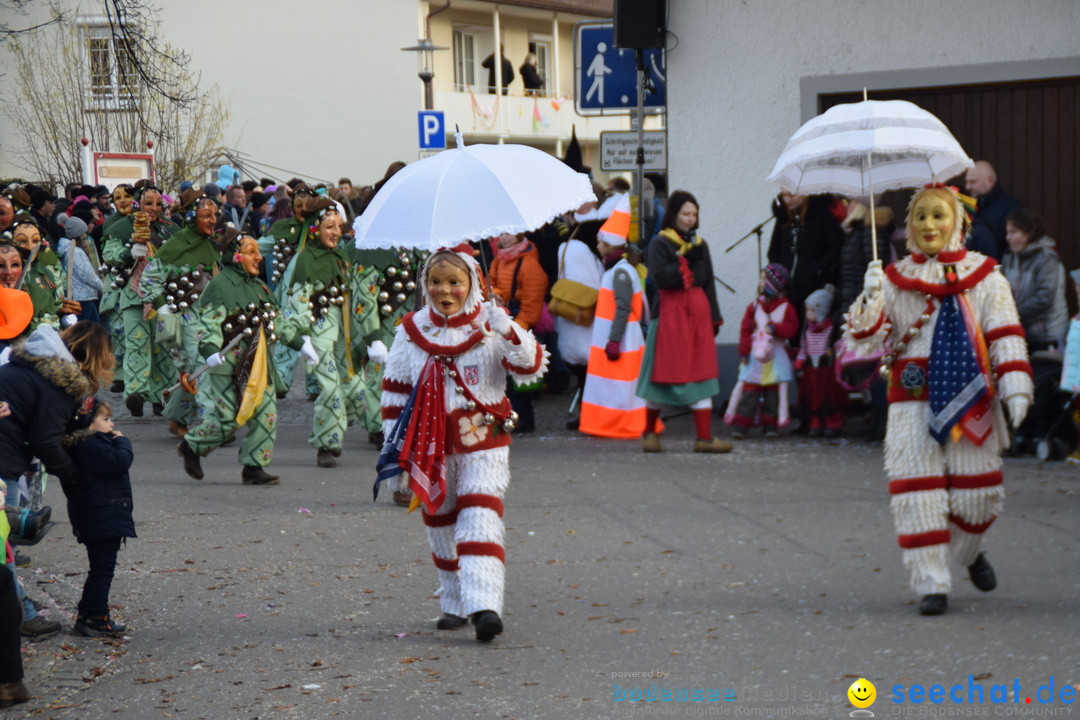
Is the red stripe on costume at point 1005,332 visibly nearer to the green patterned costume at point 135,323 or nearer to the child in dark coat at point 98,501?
the child in dark coat at point 98,501

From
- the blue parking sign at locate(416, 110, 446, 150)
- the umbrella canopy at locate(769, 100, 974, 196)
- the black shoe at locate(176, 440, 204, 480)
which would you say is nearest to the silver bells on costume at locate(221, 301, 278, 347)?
the black shoe at locate(176, 440, 204, 480)

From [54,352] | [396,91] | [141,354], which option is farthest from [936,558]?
[396,91]

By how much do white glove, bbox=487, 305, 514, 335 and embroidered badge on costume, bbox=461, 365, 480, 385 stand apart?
21cm

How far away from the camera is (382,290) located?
11281 mm

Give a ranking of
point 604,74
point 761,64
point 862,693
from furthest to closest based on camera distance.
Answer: point 604,74, point 761,64, point 862,693

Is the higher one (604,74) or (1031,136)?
(604,74)

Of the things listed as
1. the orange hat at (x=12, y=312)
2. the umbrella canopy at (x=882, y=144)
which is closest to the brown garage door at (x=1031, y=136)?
the umbrella canopy at (x=882, y=144)

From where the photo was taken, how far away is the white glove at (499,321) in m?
6.35

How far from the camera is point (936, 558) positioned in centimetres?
658

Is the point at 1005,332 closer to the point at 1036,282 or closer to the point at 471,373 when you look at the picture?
the point at 471,373

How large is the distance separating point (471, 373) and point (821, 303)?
5798mm

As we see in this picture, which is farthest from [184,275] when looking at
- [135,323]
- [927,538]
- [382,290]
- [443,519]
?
[927,538]

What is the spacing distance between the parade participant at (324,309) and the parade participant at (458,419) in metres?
4.17

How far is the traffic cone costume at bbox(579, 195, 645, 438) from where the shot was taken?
11688mm
